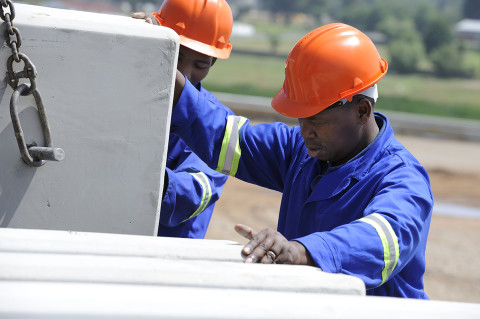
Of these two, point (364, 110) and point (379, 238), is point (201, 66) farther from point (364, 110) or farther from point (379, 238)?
point (379, 238)

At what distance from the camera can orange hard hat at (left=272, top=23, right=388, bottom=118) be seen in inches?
116

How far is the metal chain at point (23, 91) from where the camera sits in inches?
93.6

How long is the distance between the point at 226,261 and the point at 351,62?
3.83 feet

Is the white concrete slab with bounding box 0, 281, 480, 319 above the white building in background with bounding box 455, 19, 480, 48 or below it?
above

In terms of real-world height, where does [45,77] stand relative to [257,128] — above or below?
above

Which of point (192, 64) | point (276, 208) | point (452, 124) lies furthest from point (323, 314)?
point (452, 124)

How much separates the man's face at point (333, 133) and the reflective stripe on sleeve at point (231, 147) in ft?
1.40

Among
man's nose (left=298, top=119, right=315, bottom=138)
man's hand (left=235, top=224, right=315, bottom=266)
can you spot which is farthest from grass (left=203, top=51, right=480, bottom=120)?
man's hand (left=235, top=224, right=315, bottom=266)

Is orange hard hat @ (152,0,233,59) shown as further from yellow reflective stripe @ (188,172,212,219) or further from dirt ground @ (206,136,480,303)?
dirt ground @ (206,136,480,303)

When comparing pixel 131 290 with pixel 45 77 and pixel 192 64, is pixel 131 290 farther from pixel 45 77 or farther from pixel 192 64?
pixel 192 64

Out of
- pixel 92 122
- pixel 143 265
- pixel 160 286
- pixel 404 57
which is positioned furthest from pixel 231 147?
pixel 404 57

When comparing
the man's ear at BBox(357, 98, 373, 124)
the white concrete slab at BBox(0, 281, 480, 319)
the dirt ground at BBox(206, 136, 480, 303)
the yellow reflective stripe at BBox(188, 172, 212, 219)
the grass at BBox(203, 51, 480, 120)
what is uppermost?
the white concrete slab at BBox(0, 281, 480, 319)

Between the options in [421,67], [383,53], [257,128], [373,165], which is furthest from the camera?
[383,53]

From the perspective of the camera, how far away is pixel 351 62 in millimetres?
2969
